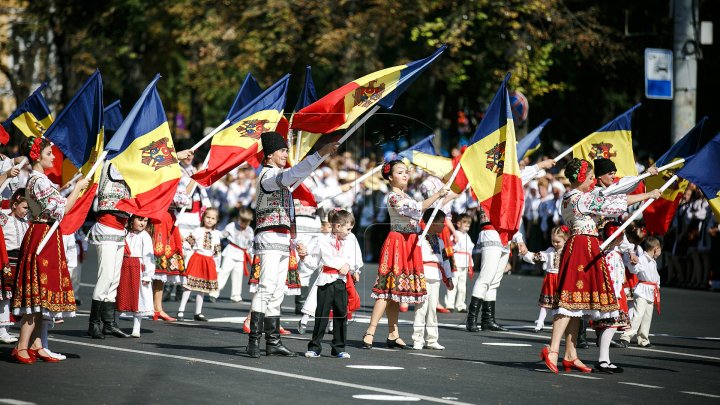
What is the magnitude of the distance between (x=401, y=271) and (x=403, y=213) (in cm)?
59

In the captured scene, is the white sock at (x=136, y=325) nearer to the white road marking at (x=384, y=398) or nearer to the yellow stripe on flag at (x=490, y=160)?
the yellow stripe on flag at (x=490, y=160)

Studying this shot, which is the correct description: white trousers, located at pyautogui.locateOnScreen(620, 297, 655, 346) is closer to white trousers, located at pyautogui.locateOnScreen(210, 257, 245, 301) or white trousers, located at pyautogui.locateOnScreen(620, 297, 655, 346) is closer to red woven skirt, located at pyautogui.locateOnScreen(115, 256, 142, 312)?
red woven skirt, located at pyautogui.locateOnScreen(115, 256, 142, 312)

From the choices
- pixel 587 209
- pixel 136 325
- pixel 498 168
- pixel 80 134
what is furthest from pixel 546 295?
pixel 80 134

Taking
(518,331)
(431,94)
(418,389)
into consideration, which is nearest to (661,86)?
(518,331)

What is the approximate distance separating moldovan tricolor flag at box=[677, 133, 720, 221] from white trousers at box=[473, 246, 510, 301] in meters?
3.26

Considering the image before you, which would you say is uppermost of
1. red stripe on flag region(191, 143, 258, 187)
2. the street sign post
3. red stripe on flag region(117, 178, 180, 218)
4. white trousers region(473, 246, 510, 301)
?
the street sign post

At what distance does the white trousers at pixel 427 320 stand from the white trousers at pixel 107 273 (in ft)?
10.2

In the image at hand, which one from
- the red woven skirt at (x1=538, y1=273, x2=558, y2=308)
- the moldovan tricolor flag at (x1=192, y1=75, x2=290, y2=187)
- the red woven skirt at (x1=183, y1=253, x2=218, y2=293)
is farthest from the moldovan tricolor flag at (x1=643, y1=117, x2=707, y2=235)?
the red woven skirt at (x1=183, y1=253, x2=218, y2=293)

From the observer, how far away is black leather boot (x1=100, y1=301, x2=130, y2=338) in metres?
13.2

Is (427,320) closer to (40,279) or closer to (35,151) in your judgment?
(40,279)

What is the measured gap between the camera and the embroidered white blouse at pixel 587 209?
1126cm

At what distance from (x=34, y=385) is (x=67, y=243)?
5986 millimetres

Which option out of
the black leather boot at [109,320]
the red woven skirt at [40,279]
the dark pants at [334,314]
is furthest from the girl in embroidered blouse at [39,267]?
the dark pants at [334,314]

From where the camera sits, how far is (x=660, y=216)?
554 inches
